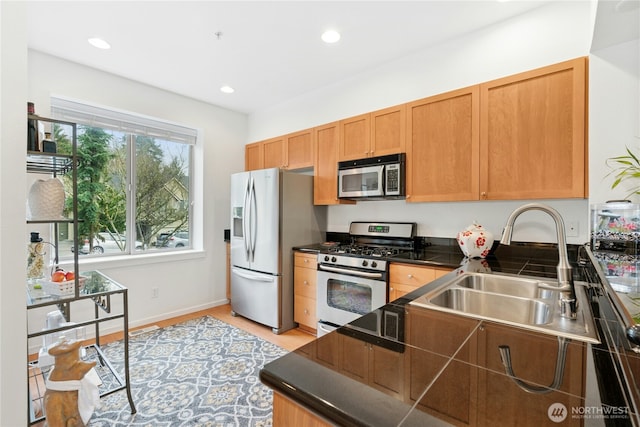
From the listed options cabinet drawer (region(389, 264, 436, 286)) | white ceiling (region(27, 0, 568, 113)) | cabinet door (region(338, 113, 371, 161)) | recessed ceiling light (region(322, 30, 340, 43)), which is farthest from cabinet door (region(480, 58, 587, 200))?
recessed ceiling light (region(322, 30, 340, 43))

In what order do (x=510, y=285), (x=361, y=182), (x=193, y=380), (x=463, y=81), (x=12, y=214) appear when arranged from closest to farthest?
1. (x=12, y=214)
2. (x=510, y=285)
3. (x=193, y=380)
4. (x=463, y=81)
5. (x=361, y=182)

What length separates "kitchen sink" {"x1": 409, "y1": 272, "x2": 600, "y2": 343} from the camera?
0.91m

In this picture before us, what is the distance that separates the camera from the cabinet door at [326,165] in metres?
3.19

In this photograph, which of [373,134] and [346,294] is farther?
[373,134]

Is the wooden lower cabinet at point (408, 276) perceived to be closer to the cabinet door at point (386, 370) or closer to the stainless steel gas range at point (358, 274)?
the stainless steel gas range at point (358, 274)

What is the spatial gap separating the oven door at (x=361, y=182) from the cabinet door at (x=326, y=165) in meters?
0.11

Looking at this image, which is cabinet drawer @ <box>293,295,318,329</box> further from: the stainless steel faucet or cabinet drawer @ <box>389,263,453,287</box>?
the stainless steel faucet

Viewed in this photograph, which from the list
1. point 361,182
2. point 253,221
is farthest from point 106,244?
point 361,182

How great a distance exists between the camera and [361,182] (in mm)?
2930

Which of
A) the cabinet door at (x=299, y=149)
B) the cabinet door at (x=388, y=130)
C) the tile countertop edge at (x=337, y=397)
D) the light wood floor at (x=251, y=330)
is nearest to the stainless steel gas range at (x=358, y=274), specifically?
the light wood floor at (x=251, y=330)

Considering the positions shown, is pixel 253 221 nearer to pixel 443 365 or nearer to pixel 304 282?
pixel 304 282

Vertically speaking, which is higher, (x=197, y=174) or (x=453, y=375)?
(x=197, y=174)

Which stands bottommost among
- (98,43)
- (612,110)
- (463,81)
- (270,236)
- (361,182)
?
(270,236)

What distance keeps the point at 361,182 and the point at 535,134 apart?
1.41 metres
